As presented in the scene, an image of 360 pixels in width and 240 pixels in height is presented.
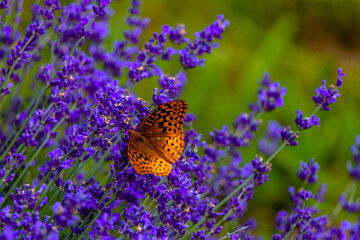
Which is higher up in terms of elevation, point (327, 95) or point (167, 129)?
point (327, 95)

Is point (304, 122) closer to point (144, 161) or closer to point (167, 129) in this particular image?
point (167, 129)

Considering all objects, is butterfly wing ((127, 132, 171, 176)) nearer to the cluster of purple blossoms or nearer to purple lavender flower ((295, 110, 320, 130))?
the cluster of purple blossoms

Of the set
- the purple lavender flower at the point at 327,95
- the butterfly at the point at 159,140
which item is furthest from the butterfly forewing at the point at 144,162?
the purple lavender flower at the point at 327,95

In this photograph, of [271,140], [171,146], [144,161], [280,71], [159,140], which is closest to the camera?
[144,161]

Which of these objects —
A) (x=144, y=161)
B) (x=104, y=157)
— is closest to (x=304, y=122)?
(x=144, y=161)

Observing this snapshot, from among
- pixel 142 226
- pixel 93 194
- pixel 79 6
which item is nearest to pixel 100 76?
pixel 79 6

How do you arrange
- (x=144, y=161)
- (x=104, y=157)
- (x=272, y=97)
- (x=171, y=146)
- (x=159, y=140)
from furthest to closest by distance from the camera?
(x=272, y=97) < (x=104, y=157) < (x=159, y=140) < (x=171, y=146) < (x=144, y=161)

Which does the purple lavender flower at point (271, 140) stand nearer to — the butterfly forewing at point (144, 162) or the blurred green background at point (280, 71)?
the blurred green background at point (280, 71)

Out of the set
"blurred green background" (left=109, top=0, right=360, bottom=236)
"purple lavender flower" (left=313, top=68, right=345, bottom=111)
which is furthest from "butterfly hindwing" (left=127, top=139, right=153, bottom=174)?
"blurred green background" (left=109, top=0, right=360, bottom=236)
